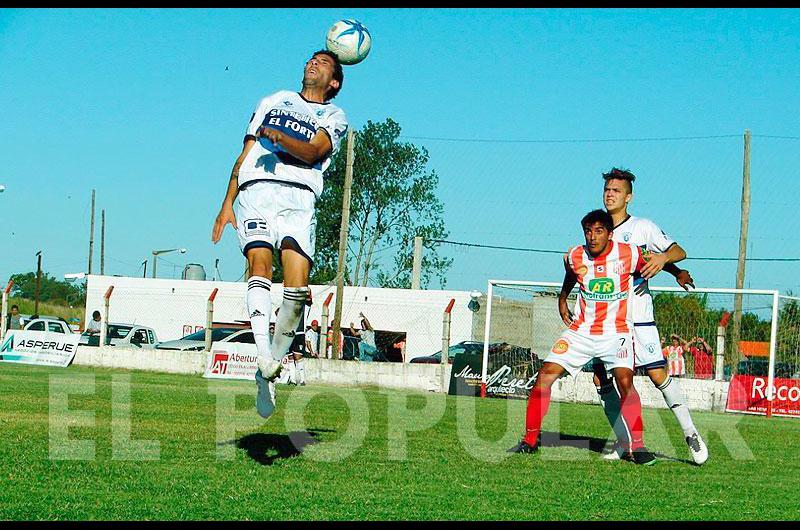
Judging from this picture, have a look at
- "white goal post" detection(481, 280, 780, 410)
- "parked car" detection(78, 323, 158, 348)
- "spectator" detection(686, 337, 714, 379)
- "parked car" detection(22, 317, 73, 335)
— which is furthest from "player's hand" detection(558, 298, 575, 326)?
"parked car" detection(22, 317, 73, 335)

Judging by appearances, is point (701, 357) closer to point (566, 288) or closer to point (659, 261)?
point (566, 288)

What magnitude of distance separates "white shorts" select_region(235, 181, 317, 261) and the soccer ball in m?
1.31

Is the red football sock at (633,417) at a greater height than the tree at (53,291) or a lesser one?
greater

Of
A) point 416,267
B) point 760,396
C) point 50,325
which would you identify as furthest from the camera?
point 416,267

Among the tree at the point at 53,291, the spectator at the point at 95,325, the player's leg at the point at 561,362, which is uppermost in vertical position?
the player's leg at the point at 561,362

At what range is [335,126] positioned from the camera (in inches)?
285

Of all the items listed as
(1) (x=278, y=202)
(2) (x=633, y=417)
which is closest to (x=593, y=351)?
(2) (x=633, y=417)

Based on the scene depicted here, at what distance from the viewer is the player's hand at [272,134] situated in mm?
6551

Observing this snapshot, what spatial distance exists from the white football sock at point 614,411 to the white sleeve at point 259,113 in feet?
12.7

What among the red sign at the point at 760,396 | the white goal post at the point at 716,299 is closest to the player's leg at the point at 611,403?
the white goal post at the point at 716,299

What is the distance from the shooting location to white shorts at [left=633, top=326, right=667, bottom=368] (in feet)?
28.5

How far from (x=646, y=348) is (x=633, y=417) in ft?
2.08

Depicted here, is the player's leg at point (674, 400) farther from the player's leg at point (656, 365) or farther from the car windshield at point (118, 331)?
the car windshield at point (118, 331)
